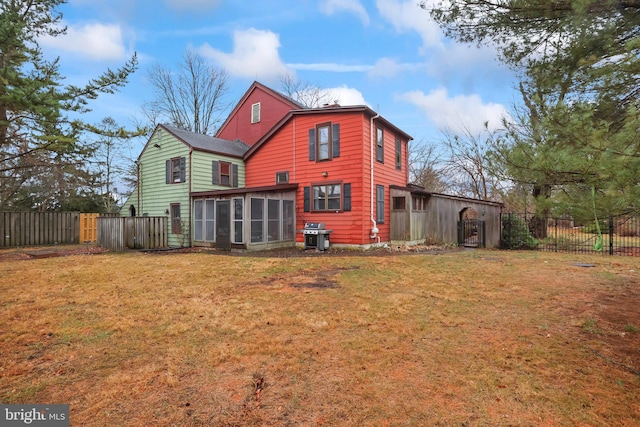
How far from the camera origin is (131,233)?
14.0m

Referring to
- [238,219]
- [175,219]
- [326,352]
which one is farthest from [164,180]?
[326,352]

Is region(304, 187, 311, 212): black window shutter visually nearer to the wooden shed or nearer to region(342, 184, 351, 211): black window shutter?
region(342, 184, 351, 211): black window shutter

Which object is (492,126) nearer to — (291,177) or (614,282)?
(614,282)

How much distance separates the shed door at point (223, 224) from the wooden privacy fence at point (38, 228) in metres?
10.4

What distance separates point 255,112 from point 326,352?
18582 millimetres

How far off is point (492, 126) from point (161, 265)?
9.02m

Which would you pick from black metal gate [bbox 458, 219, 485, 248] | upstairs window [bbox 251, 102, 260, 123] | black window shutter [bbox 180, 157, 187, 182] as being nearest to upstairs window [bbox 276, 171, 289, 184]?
black window shutter [bbox 180, 157, 187, 182]

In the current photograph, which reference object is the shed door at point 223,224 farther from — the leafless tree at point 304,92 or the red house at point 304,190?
the leafless tree at point 304,92

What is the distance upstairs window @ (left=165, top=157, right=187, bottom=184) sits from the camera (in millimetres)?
15289

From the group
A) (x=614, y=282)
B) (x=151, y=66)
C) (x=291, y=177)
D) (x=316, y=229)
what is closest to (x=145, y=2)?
(x=291, y=177)

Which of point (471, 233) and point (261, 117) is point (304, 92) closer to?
point (261, 117)

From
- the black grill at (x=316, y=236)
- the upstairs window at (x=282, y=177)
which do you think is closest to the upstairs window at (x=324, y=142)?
the upstairs window at (x=282, y=177)

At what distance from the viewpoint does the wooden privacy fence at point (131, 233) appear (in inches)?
534

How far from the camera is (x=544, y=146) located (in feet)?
12.9
